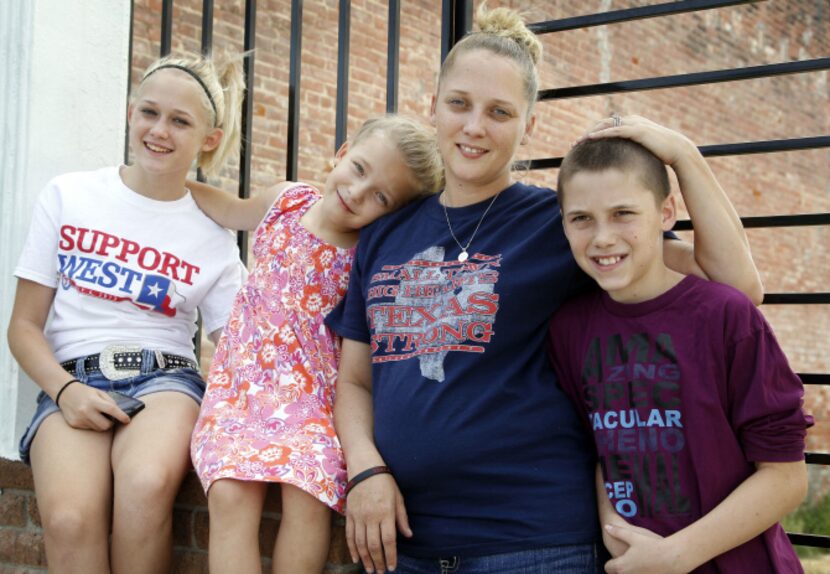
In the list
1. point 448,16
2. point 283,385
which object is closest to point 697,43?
point 448,16

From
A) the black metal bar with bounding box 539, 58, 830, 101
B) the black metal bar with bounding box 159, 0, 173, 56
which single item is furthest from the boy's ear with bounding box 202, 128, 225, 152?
the black metal bar with bounding box 539, 58, 830, 101

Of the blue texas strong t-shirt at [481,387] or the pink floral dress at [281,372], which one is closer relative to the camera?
the blue texas strong t-shirt at [481,387]

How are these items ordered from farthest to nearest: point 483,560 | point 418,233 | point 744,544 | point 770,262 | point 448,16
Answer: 1. point 770,262
2. point 448,16
3. point 418,233
4. point 483,560
5. point 744,544

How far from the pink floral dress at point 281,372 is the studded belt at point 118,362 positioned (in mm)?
240

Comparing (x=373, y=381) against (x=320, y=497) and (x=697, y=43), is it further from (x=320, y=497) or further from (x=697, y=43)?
(x=697, y=43)

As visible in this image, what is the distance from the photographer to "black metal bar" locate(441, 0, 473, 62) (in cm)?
253

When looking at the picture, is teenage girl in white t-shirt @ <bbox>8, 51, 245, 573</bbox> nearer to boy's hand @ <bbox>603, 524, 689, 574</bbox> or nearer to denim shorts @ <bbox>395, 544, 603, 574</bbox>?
denim shorts @ <bbox>395, 544, 603, 574</bbox>

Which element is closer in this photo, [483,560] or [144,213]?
[483,560]

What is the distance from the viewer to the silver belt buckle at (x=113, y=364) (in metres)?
2.41

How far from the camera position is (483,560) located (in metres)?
1.77

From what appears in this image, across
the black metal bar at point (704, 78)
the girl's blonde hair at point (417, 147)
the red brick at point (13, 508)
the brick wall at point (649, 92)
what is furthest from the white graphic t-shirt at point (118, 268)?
the brick wall at point (649, 92)

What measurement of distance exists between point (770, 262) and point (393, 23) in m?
8.13

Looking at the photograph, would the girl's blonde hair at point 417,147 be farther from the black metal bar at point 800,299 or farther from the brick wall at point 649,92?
the brick wall at point 649,92

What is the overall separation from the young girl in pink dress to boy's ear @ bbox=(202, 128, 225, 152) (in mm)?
311
